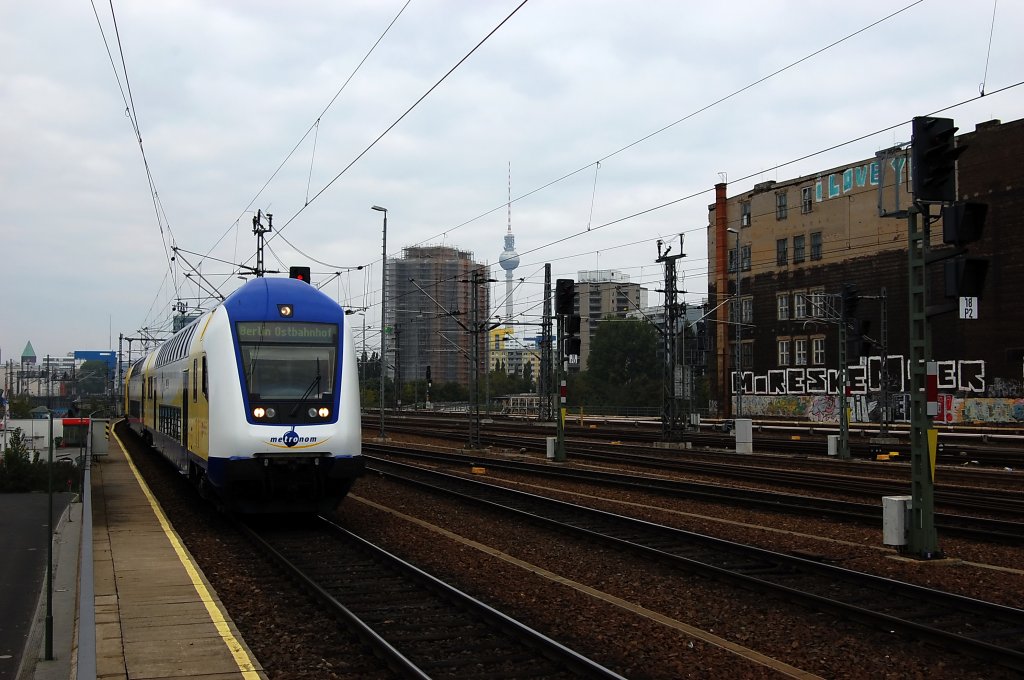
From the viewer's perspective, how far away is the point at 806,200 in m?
58.9

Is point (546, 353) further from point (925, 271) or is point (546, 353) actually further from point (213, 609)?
point (213, 609)

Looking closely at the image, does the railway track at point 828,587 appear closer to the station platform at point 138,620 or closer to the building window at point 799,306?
the station platform at point 138,620

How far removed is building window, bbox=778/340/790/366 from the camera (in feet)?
195

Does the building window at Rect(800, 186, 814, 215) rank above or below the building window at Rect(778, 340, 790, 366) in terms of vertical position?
above

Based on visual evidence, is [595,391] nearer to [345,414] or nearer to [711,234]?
[711,234]

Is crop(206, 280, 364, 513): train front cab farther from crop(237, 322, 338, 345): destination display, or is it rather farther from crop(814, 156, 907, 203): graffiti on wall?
crop(814, 156, 907, 203): graffiti on wall

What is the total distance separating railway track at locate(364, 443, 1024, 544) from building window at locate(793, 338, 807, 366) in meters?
33.7

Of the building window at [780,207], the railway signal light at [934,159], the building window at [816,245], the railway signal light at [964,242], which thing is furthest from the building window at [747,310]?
the railway signal light at [964,242]

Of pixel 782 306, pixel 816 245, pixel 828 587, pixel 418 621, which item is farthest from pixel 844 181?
pixel 418 621

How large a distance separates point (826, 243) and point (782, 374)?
8.79m

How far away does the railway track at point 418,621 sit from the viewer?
7305 mm

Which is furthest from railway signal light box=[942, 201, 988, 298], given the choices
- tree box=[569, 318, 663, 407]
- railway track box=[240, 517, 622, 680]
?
tree box=[569, 318, 663, 407]

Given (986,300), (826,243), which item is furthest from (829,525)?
(826,243)

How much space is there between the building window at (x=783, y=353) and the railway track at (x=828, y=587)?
46.6m
